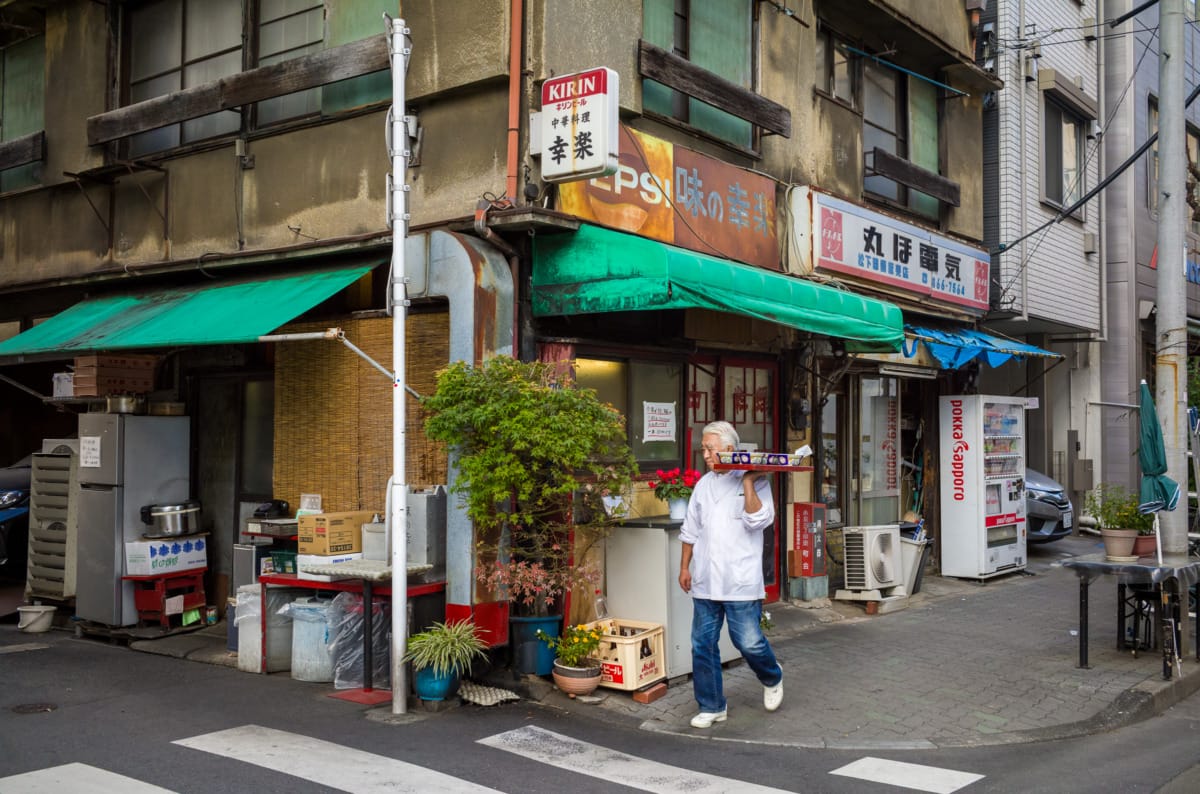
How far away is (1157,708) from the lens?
7.73 metres

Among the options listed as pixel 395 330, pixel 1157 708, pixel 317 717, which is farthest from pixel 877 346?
→ pixel 317 717

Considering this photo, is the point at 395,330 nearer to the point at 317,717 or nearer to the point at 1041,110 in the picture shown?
the point at 317,717

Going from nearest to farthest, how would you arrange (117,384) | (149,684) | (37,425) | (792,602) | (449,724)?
(449,724), (149,684), (117,384), (792,602), (37,425)

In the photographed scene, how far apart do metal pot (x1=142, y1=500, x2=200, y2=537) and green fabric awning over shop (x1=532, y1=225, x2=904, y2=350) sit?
4435 millimetres

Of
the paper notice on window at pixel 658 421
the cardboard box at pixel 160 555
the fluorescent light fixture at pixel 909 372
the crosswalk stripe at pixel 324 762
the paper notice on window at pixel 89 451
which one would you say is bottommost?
the crosswalk stripe at pixel 324 762

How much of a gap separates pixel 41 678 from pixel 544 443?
4896 mm

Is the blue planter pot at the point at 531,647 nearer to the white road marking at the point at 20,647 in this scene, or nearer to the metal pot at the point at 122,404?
the metal pot at the point at 122,404

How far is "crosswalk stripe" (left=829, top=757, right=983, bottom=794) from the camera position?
5941mm

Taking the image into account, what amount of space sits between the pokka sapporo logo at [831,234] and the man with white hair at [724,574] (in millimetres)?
4670

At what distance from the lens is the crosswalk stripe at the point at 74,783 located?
5.61m

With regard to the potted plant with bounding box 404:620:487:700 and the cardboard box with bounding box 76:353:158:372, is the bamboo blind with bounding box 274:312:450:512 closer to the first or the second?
the potted plant with bounding box 404:620:487:700

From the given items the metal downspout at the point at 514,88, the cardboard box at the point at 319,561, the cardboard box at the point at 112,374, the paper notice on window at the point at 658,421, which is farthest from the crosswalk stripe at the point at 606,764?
the cardboard box at the point at 112,374

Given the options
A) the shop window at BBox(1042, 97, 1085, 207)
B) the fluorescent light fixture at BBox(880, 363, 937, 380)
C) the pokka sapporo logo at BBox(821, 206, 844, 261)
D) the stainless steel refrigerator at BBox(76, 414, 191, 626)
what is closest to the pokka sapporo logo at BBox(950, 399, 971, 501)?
the fluorescent light fixture at BBox(880, 363, 937, 380)

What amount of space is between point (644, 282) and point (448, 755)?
3681 mm
